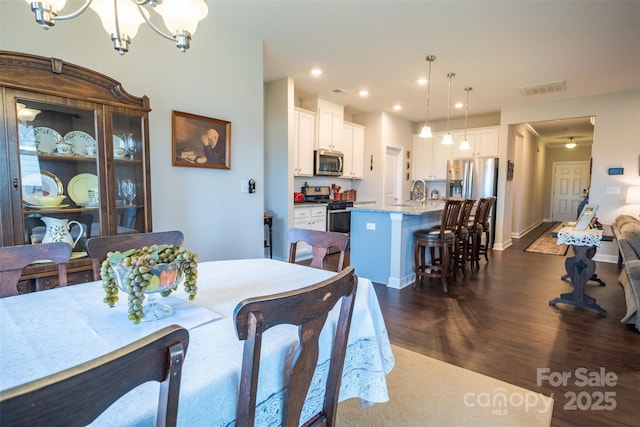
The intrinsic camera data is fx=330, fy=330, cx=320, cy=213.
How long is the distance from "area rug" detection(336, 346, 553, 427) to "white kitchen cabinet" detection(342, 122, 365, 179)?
4624mm

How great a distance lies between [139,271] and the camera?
966 mm

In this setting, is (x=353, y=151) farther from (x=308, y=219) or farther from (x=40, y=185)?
(x=40, y=185)

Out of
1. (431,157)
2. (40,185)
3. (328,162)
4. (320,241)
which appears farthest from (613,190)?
(40,185)

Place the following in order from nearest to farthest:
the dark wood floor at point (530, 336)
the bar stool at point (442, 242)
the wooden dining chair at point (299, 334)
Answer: the wooden dining chair at point (299, 334) → the dark wood floor at point (530, 336) → the bar stool at point (442, 242)

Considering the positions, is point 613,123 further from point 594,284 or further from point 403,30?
point 403,30

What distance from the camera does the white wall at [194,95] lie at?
224 cm

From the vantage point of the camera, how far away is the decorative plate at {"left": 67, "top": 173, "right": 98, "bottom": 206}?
214 cm

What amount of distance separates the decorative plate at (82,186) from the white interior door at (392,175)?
215 inches

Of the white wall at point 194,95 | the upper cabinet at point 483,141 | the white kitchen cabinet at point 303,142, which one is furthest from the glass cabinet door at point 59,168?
the upper cabinet at point 483,141

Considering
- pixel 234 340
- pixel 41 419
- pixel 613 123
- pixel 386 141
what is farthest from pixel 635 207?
pixel 41 419

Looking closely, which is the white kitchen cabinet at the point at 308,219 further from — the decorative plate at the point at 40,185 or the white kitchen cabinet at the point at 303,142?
the decorative plate at the point at 40,185

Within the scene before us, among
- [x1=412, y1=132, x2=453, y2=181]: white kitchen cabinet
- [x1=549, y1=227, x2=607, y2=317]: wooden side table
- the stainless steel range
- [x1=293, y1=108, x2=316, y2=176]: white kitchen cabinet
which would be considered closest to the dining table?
[x1=549, y1=227, x2=607, y2=317]: wooden side table

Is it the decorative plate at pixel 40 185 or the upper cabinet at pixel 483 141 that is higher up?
the upper cabinet at pixel 483 141

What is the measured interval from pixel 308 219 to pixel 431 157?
144 inches
